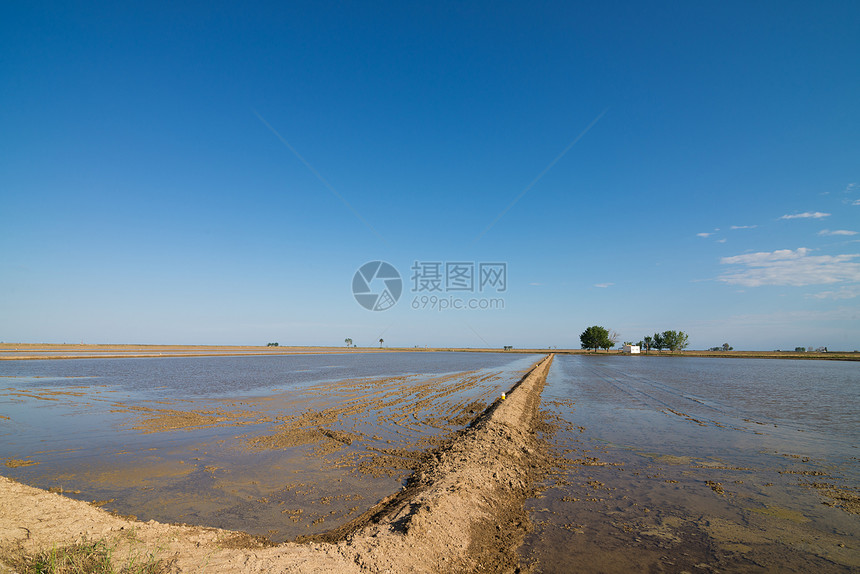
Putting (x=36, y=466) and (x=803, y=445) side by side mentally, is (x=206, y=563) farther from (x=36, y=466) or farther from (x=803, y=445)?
(x=803, y=445)

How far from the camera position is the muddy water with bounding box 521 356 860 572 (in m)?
6.02

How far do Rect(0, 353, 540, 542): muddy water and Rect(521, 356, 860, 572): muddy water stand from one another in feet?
12.4

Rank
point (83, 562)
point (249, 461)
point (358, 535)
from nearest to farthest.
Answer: point (83, 562) < point (358, 535) < point (249, 461)

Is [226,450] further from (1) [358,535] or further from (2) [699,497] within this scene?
(2) [699,497]

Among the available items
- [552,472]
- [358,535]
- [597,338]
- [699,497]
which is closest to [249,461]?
[358,535]

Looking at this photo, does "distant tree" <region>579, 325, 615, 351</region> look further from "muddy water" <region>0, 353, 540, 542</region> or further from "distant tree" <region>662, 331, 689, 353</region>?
"muddy water" <region>0, 353, 540, 542</region>

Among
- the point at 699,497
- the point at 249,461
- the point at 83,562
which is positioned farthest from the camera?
the point at 249,461

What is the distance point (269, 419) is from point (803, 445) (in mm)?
18959

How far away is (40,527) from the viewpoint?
593cm

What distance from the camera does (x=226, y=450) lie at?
11.5 m

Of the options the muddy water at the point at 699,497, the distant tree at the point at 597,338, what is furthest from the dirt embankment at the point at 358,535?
the distant tree at the point at 597,338

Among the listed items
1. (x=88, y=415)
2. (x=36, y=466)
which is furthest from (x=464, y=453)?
(x=88, y=415)

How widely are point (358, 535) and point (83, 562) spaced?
3.39m

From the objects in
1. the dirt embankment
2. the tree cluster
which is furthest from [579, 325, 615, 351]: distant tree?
the dirt embankment
